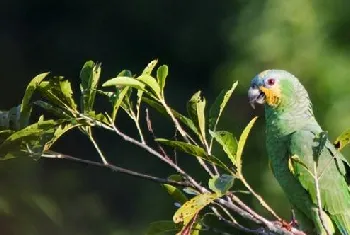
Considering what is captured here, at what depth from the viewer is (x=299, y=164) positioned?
3.73 ft

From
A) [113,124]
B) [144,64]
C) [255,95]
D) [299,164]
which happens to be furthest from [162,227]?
[144,64]

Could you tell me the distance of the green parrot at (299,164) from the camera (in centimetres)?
116

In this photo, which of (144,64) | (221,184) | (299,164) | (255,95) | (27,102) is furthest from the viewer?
(144,64)

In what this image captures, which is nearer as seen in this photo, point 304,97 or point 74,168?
point 304,97

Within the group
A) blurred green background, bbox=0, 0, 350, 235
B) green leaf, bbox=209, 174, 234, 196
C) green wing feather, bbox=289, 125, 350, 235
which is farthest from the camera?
blurred green background, bbox=0, 0, 350, 235

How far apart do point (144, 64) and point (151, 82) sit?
3750mm

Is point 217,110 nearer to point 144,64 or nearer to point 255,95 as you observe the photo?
point 255,95

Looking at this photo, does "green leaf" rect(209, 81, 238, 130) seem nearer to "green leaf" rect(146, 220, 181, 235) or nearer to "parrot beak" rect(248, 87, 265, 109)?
"green leaf" rect(146, 220, 181, 235)

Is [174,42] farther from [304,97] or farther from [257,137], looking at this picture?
[304,97]

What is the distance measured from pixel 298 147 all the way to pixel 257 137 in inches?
41.5

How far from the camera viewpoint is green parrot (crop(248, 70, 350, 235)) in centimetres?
116

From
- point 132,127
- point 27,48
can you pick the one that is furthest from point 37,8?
point 132,127

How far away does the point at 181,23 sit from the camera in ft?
14.4

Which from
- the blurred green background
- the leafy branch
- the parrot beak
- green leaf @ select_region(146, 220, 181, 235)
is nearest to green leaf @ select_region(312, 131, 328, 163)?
the leafy branch
